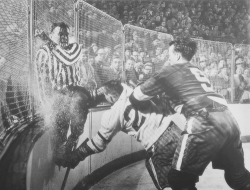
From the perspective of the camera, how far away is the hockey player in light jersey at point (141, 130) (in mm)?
2650

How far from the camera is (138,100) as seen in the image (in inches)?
104

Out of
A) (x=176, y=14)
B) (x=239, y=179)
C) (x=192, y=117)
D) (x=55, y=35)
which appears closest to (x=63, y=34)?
(x=55, y=35)

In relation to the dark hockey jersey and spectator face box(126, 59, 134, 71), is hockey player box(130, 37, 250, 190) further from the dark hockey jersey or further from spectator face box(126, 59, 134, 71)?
spectator face box(126, 59, 134, 71)

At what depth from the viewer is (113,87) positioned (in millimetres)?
2736

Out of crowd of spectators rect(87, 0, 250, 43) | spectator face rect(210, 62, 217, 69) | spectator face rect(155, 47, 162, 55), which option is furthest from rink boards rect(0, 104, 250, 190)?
crowd of spectators rect(87, 0, 250, 43)

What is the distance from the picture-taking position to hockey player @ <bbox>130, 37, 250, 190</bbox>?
255 centimetres

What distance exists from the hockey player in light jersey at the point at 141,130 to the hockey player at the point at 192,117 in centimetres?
8

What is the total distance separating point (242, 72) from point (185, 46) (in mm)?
869

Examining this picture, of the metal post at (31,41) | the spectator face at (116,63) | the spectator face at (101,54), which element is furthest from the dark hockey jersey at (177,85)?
the metal post at (31,41)

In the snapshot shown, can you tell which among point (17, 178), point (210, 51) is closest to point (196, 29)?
point (210, 51)

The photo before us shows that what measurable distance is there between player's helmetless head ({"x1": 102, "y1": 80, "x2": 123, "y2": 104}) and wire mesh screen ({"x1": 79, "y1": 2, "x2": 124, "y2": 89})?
0.05 metres

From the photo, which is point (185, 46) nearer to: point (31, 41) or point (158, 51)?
point (158, 51)

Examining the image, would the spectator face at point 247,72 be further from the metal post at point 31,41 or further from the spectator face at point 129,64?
the metal post at point 31,41

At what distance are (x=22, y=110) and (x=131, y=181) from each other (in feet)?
4.63
